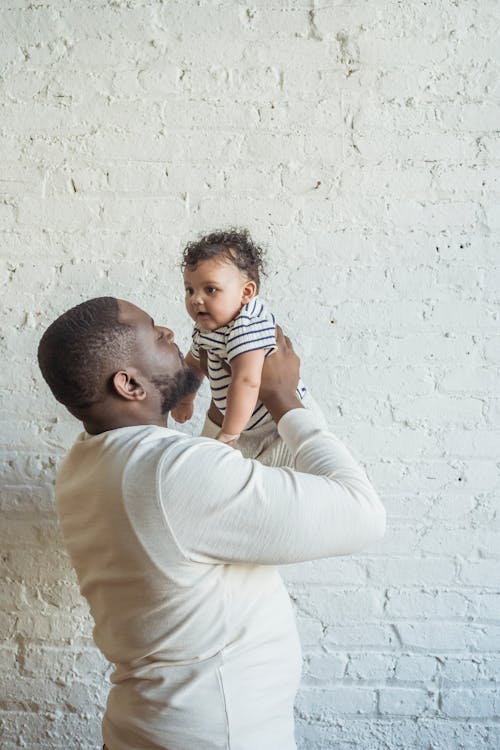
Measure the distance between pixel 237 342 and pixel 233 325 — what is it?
1.8 inches

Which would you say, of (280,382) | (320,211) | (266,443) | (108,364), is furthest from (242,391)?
(320,211)

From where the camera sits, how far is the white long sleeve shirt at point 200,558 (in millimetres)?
1126

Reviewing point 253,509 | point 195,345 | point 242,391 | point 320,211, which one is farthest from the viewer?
point 320,211

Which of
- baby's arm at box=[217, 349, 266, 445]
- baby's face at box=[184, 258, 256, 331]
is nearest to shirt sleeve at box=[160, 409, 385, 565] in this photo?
baby's arm at box=[217, 349, 266, 445]

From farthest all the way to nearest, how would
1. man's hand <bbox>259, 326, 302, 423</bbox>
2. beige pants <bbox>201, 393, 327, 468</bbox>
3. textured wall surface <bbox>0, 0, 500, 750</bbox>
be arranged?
textured wall surface <bbox>0, 0, 500, 750</bbox> → beige pants <bbox>201, 393, 327, 468</bbox> → man's hand <bbox>259, 326, 302, 423</bbox>

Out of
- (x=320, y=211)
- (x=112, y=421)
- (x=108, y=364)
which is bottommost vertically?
(x=112, y=421)

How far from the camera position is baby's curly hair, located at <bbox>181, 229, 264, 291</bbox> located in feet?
4.96

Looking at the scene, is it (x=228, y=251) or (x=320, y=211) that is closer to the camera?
(x=228, y=251)

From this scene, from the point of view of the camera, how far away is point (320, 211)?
1924 millimetres

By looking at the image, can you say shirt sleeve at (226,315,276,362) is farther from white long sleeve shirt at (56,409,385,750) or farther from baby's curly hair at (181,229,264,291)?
white long sleeve shirt at (56,409,385,750)

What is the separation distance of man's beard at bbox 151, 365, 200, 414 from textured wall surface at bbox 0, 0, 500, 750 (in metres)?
0.60

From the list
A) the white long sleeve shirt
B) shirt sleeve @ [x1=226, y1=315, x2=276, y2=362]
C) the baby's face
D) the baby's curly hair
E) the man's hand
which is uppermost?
the baby's curly hair

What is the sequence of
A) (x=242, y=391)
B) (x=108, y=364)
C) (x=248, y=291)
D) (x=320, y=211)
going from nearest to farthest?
(x=108, y=364) < (x=242, y=391) < (x=248, y=291) < (x=320, y=211)

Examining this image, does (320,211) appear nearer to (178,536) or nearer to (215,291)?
(215,291)
